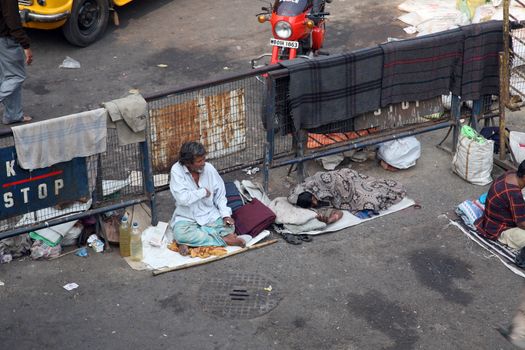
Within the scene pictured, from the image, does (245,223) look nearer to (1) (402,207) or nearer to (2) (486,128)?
(1) (402,207)

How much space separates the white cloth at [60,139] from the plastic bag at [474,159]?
380cm

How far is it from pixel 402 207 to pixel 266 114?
5.37 feet

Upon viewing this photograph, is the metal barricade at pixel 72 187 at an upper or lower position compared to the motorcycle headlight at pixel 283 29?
lower

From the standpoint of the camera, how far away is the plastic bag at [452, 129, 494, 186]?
8727 millimetres

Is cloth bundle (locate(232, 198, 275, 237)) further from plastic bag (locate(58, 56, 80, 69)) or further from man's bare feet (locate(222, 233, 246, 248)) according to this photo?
plastic bag (locate(58, 56, 80, 69))

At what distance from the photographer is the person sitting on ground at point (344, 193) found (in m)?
8.09

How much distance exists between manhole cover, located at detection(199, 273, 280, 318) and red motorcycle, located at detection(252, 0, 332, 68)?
3510mm

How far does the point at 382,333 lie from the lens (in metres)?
6.63

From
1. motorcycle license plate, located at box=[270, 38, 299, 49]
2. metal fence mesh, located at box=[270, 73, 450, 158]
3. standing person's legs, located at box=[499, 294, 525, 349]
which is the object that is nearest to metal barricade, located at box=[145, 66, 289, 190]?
metal fence mesh, located at box=[270, 73, 450, 158]

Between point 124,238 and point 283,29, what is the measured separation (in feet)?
12.3

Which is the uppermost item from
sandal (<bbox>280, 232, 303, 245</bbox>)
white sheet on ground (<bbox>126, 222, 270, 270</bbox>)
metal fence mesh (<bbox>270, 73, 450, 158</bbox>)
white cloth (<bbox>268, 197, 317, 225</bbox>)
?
metal fence mesh (<bbox>270, 73, 450, 158</bbox>)

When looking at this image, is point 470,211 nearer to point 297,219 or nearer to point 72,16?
point 297,219

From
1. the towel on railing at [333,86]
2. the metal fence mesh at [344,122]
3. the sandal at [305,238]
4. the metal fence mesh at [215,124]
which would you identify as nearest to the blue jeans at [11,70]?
the metal fence mesh at [215,124]

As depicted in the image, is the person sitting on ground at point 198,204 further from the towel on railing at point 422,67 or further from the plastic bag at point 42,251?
the towel on railing at point 422,67
